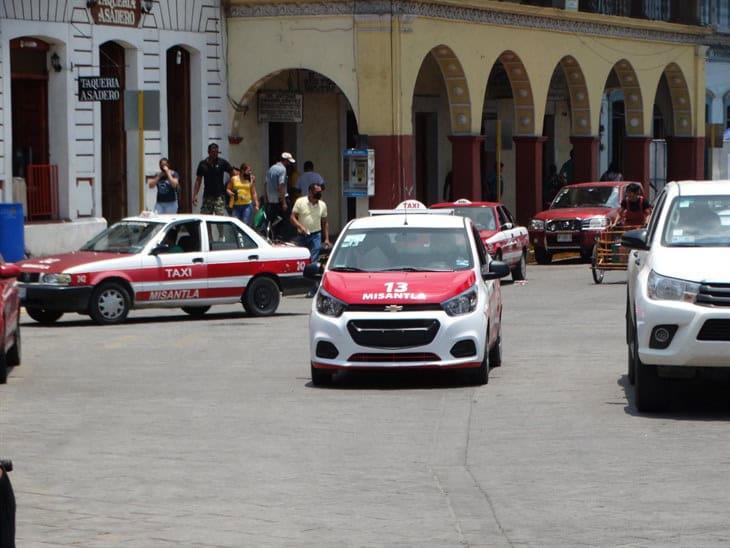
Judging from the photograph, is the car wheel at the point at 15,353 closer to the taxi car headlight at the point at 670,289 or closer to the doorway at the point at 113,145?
the taxi car headlight at the point at 670,289

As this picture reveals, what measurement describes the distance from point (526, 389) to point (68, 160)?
18.7 meters

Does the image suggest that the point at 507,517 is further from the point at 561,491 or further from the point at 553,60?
the point at 553,60

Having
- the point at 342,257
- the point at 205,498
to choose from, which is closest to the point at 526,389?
the point at 342,257

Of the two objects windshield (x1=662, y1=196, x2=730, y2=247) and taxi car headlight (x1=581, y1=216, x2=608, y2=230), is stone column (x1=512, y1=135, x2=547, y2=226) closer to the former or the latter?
taxi car headlight (x1=581, y1=216, x2=608, y2=230)

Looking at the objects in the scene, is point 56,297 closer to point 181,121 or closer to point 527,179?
point 181,121

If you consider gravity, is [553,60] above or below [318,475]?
above

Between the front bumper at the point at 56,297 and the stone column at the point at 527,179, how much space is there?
874 inches

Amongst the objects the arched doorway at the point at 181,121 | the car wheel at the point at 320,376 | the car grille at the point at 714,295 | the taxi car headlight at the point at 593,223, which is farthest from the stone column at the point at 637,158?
the car grille at the point at 714,295

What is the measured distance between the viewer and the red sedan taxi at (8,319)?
15.9m

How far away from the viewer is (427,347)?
15.3 m

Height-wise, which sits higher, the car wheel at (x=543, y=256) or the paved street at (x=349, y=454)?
the paved street at (x=349, y=454)

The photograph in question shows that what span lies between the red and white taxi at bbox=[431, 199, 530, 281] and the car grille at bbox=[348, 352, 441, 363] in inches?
584

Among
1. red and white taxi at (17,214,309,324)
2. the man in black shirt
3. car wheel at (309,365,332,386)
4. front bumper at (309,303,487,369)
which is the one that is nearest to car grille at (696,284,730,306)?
front bumper at (309,303,487,369)

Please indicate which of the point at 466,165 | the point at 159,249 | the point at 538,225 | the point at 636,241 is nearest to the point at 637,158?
the point at 466,165
